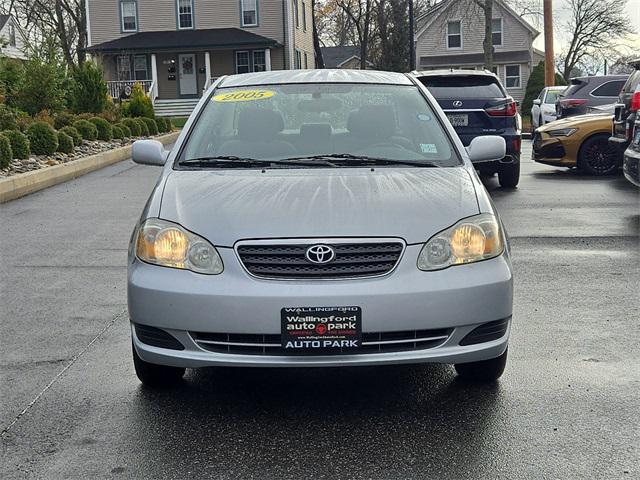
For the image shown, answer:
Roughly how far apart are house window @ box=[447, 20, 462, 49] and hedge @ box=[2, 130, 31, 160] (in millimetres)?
46654

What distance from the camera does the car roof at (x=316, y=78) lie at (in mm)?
6316

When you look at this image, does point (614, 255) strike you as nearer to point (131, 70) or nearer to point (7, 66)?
point (7, 66)

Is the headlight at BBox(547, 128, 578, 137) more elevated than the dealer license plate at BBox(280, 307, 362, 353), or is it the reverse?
the headlight at BBox(547, 128, 578, 137)

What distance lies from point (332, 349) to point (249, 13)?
44036 mm

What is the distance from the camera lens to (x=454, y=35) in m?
61.0

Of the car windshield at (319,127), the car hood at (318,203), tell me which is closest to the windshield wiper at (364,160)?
the car windshield at (319,127)

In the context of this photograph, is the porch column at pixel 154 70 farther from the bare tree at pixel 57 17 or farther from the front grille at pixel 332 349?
the front grille at pixel 332 349

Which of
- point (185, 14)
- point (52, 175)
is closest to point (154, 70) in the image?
point (185, 14)

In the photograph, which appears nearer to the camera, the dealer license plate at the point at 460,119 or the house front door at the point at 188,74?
the dealer license plate at the point at 460,119

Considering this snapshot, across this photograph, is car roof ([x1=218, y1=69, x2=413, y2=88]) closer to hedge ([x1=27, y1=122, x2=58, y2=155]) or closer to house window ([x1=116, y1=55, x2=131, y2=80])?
hedge ([x1=27, y1=122, x2=58, y2=155])

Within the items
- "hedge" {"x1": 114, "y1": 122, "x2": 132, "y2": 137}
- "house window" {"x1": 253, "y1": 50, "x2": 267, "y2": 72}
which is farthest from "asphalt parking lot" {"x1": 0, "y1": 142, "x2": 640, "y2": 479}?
"house window" {"x1": 253, "y1": 50, "x2": 267, "y2": 72}

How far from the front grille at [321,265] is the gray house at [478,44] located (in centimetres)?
5610

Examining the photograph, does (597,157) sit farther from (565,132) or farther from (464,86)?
(464,86)

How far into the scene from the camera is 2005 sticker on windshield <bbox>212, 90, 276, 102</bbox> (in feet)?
20.2
